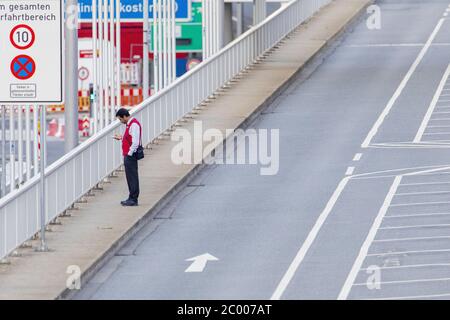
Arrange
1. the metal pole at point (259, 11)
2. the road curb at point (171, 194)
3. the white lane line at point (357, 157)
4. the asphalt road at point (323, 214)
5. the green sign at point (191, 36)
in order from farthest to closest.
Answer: the green sign at point (191, 36)
the metal pole at point (259, 11)
the white lane line at point (357, 157)
the road curb at point (171, 194)
the asphalt road at point (323, 214)

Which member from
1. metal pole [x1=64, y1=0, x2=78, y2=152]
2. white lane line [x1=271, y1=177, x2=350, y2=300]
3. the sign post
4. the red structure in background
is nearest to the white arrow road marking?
white lane line [x1=271, y1=177, x2=350, y2=300]

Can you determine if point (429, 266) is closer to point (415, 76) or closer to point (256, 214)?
point (256, 214)

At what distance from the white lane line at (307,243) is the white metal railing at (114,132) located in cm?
444

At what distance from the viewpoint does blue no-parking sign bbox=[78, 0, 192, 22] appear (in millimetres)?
41281

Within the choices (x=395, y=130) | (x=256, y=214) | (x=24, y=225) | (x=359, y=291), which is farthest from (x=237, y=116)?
(x=359, y=291)

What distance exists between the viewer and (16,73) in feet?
89.9

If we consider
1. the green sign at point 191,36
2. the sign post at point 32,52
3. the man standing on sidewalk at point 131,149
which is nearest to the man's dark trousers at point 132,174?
the man standing on sidewalk at point 131,149

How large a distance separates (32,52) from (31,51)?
26mm

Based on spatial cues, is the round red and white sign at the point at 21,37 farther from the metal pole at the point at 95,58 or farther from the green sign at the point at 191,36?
the green sign at the point at 191,36

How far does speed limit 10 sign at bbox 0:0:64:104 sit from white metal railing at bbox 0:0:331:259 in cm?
161

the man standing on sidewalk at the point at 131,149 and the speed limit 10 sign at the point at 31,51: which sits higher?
the speed limit 10 sign at the point at 31,51

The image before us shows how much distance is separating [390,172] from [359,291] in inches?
434

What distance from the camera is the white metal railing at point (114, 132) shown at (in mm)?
27438

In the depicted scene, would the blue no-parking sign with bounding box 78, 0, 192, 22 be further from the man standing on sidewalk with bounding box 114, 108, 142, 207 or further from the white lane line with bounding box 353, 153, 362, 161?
the man standing on sidewalk with bounding box 114, 108, 142, 207
